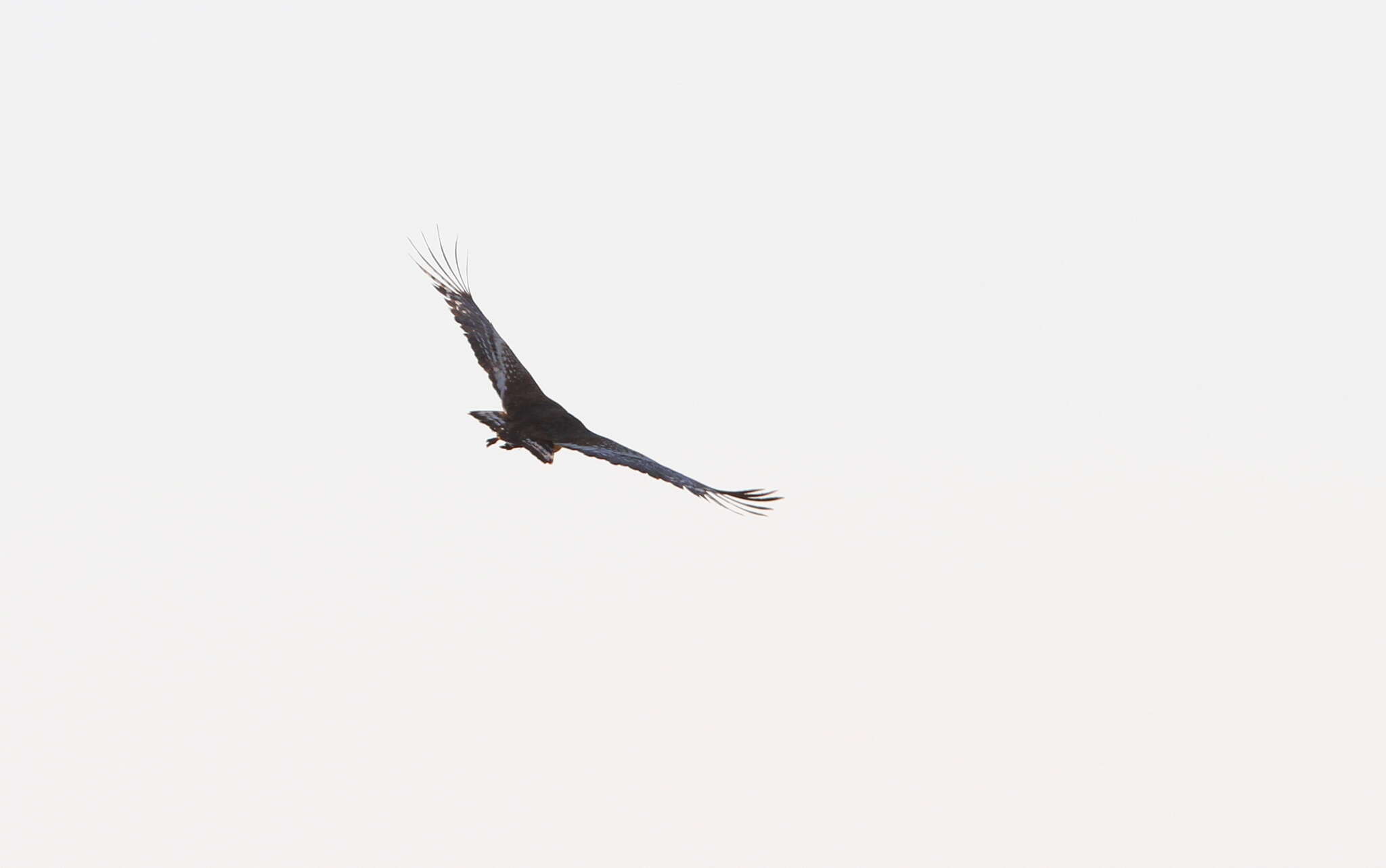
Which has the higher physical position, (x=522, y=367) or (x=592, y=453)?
(x=522, y=367)

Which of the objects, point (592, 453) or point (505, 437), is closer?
point (592, 453)

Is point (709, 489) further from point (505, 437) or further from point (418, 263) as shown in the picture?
point (418, 263)

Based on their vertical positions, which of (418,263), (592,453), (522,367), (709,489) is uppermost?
(418,263)

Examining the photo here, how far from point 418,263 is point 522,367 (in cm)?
362

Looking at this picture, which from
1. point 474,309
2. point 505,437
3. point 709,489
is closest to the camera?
point 709,489

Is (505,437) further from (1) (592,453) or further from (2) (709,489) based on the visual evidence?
(2) (709,489)

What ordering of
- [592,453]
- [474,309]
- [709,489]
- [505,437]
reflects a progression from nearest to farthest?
[709,489]
[592,453]
[505,437]
[474,309]

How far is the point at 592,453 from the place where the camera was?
20.1 metres

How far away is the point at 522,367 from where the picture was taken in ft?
76.8

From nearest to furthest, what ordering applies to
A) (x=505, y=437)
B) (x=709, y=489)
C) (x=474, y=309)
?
(x=709, y=489) → (x=505, y=437) → (x=474, y=309)

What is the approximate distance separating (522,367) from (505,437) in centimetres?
176

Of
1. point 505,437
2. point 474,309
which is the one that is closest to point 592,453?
point 505,437

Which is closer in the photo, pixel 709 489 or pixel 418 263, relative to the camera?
pixel 709 489

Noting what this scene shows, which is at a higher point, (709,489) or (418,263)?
(418,263)
